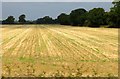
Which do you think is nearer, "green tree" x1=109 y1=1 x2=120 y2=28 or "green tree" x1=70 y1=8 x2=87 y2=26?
"green tree" x1=109 y1=1 x2=120 y2=28

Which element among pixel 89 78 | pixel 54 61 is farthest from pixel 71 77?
pixel 54 61

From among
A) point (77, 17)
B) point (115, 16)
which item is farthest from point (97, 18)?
point (77, 17)

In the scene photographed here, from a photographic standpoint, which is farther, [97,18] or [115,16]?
[97,18]

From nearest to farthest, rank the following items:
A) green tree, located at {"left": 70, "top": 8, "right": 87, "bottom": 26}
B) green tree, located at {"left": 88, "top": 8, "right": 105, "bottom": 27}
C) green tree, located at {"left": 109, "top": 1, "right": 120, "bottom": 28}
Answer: green tree, located at {"left": 109, "top": 1, "right": 120, "bottom": 28}, green tree, located at {"left": 88, "top": 8, "right": 105, "bottom": 27}, green tree, located at {"left": 70, "top": 8, "right": 87, "bottom": 26}

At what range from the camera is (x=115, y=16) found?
82125 millimetres

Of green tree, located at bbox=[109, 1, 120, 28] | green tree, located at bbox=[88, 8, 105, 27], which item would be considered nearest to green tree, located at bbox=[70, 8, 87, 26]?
green tree, located at bbox=[88, 8, 105, 27]

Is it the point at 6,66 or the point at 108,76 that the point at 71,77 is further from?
the point at 6,66

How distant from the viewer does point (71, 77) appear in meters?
10.4

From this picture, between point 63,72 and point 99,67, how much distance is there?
1.88m

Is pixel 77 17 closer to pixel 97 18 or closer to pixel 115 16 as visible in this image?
pixel 97 18

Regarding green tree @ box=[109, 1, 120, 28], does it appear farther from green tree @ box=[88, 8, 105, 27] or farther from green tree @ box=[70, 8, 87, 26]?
green tree @ box=[70, 8, 87, 26]

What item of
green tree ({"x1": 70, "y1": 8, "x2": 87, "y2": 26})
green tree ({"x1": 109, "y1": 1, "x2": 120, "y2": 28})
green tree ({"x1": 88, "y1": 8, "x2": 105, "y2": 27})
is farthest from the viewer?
green tree ({"x1": 70, "y1": 8, "x2": 87, "y2": 26})

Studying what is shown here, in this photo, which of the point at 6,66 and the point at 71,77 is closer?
the point at 71,77

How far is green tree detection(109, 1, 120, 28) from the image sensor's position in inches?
3166
